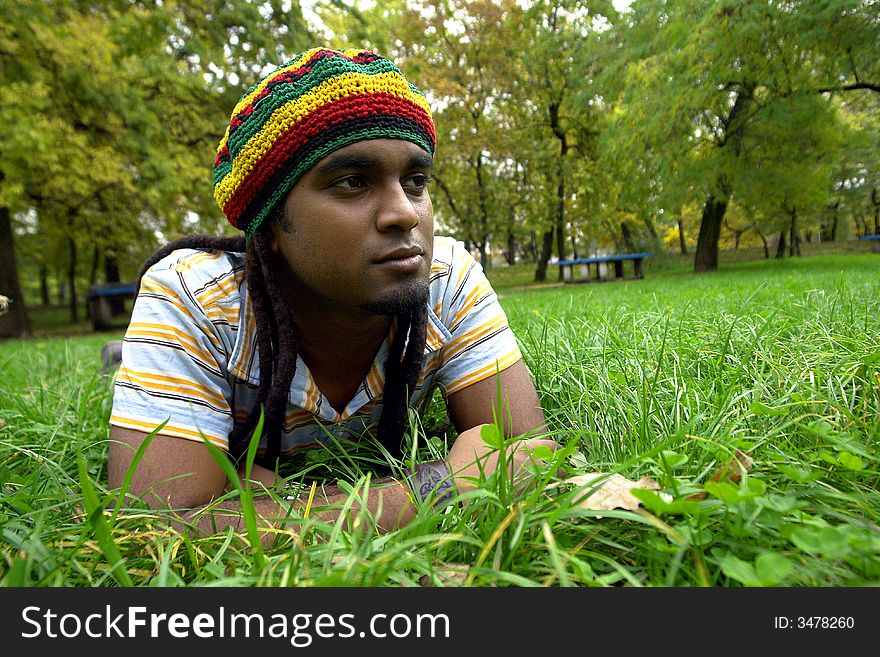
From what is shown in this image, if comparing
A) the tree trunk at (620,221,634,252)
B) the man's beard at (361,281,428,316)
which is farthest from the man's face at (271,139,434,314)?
the tree trunk at (620,221,634,252)

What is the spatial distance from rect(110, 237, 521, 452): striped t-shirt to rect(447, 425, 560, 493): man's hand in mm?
236

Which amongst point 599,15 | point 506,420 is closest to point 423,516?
point 506,420

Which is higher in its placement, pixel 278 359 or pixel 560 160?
pixel 560 160

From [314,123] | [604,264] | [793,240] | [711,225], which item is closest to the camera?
[314,123]

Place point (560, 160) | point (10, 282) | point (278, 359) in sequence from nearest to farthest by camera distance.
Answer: point (278, 359)
point (10, 282)
point (560, 160)

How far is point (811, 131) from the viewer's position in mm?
10297

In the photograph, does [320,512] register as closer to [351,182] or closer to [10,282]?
[351,182]

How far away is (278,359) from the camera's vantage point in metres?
1.71

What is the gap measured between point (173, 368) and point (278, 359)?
30 centimetres

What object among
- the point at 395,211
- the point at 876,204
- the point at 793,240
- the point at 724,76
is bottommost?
the point at 395,211

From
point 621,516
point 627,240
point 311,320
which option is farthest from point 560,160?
point 621,516

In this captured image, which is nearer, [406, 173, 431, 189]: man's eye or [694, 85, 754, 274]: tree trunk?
→ [406, 173, 431, 189]: man's eye

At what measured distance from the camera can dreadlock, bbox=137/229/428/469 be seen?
5.64 ft

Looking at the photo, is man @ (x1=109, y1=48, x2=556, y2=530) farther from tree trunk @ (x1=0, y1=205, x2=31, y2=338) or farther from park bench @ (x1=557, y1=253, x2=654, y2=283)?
park bench @ (x1=557, y1=253, x2=654, y2=283)
